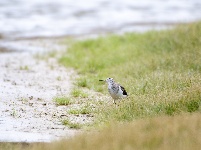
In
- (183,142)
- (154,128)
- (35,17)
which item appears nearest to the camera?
(183,142)

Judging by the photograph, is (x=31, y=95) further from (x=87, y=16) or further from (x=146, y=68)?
(x=87, y=16)

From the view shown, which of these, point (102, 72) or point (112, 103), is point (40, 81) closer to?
point (102, 72)

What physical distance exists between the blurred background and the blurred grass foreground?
233 inches

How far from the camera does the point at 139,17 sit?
38156mm

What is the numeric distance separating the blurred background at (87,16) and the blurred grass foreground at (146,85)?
5.93m

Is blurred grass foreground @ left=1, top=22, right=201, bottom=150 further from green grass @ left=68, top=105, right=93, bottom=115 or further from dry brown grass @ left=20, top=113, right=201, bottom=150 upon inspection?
green grass @ left=68, top=105, right=93, bottom=115

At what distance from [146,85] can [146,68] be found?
3.08 metres

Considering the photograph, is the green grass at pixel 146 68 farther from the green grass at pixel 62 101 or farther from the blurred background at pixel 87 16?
the blurred background at pixel 87 16

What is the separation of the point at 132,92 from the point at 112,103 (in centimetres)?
85

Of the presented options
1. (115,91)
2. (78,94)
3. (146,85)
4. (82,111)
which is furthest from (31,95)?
(146,85)

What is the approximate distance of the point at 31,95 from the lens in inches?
607

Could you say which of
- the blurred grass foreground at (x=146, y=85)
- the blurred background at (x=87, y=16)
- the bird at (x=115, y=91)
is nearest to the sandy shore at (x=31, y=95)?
the blurred grass foreground at (x=146, y=85)

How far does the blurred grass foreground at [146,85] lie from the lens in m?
10.2

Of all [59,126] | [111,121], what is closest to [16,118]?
[59,126]
